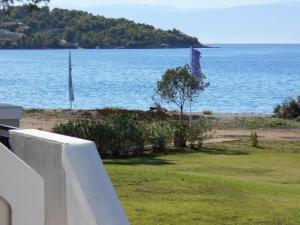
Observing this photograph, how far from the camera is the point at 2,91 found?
84438 mm

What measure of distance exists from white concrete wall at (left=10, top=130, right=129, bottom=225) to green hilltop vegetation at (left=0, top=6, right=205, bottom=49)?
399 feet

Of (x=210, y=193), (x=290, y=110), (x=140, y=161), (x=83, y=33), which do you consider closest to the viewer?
(x=210, y=193)

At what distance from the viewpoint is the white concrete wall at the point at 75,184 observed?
4082 millimetres

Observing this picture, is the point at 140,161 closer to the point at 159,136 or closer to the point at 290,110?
the point at 159,136

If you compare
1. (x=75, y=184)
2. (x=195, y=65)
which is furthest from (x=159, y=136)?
(x=75, y=184)

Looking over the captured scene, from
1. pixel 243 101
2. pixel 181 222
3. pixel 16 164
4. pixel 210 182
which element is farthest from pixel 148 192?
pixel 243 101

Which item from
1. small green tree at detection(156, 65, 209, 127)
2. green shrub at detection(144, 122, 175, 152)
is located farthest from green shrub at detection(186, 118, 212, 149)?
small green tree at detection(156, 65, 209, 127)

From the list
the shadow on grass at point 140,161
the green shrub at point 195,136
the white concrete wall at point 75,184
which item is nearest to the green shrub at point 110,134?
the shadow on grass at point 140,161

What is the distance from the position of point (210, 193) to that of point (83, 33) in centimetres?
14732

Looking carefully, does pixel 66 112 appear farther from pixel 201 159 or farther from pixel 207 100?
pixel 207 100

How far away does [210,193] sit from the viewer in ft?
Result: 39.0

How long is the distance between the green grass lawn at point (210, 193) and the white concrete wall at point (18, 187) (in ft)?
15.2

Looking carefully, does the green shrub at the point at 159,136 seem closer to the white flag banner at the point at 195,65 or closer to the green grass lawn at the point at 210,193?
the green grass lawn at the point at 210,193

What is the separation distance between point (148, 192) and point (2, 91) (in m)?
74.4
